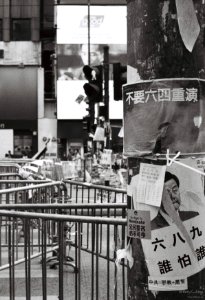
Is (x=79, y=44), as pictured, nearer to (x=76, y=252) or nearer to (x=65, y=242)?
(x=65, y=242)

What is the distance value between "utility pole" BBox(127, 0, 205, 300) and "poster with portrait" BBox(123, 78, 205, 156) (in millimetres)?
45

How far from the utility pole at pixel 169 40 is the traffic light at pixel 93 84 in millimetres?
10632

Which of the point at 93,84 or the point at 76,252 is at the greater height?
the point at 93,84

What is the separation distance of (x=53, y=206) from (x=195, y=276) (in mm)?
3047

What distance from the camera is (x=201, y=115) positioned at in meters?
3.00

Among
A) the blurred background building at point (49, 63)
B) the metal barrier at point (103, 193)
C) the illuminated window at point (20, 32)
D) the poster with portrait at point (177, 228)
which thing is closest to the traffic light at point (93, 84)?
the metal barrier at point (103, 193)

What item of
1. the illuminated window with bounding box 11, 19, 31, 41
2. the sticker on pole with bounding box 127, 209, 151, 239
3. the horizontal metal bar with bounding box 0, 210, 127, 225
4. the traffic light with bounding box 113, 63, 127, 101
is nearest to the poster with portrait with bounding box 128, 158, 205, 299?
the sticker on pole with bounding box 127, 209, 151, 239

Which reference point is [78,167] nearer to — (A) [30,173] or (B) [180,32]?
(A) [30,173]

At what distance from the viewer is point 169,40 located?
2.99 metres

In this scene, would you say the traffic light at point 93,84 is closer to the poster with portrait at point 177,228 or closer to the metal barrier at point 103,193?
the metal barrier at point 103,193

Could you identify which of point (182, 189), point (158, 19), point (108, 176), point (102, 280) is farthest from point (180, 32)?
point (108, 176)

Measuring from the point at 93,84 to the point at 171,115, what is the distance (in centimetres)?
1113

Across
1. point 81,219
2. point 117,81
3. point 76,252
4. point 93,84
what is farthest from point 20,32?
point 81,219

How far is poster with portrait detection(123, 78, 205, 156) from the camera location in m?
2.95
